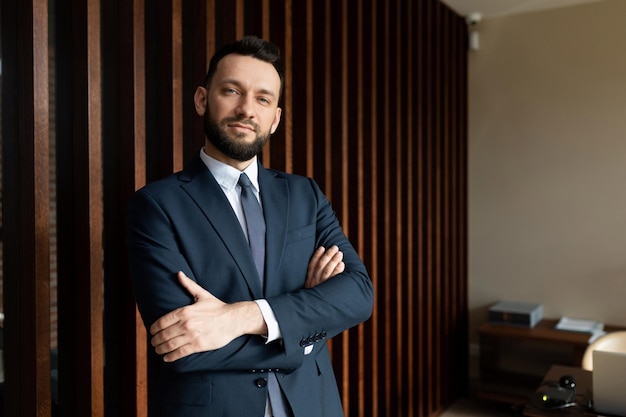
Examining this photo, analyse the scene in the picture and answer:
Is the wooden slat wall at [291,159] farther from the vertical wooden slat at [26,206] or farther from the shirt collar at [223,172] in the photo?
the shirt collar at [223,172]

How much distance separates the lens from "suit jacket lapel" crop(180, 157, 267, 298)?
4.67 feet

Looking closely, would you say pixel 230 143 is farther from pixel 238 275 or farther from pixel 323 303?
pixel 323 303

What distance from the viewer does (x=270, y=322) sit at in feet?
4.41

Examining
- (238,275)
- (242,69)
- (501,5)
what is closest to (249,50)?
(242,69)

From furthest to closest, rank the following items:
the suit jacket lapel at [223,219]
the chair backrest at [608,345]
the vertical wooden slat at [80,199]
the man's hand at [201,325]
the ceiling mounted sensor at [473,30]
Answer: the ceiling mounted sensor at [473,30] < the chair backrest at [608,345] < the vertical wooden slat at [80,199] < the suit jacket lapel at [223,219] < the man's hand at [201,325]

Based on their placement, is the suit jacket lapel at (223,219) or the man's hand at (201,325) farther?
the suit jacket lapel at (223,219)

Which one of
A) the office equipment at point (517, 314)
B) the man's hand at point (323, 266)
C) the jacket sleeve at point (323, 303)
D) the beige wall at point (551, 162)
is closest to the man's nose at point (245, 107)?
the jacket sleeve at point (323, 303)

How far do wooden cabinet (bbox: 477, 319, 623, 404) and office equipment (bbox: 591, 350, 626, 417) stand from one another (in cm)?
177

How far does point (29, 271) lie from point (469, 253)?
11.5 ft

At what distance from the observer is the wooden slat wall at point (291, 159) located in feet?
5.30

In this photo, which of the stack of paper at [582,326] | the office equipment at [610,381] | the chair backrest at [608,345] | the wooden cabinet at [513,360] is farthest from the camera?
the wooden cabinet at [513,360]

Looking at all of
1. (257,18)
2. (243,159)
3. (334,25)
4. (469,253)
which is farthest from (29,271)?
(469,253)

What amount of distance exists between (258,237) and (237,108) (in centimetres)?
35

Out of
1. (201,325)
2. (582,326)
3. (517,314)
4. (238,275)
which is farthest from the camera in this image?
(517,314)
